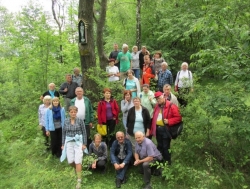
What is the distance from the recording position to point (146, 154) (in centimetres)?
563

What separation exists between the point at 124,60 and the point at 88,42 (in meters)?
2.08

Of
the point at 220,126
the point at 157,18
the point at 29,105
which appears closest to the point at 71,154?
the point at 220,126

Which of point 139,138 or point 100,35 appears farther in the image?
point 100,35

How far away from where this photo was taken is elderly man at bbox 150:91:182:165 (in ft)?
18.3

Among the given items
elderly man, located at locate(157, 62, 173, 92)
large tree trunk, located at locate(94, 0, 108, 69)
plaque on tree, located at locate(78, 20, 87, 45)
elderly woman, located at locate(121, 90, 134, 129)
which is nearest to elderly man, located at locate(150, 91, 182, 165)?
elderly woman, located at locate(121, 90, 134, 129)

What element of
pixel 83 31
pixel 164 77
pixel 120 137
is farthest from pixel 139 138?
pixel 83 31

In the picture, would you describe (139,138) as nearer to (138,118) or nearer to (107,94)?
(138,118)

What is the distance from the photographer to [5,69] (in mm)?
13672

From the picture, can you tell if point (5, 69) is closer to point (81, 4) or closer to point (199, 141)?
point (81, 4)

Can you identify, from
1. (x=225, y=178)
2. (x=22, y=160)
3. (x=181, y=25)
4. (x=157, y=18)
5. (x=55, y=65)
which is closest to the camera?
(x=225, y=178)

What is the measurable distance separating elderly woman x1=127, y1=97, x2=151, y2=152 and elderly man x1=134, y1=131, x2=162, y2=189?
1.26 feet

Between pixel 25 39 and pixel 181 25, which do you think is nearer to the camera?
pixel 25 39

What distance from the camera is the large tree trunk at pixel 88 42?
7.60 metres

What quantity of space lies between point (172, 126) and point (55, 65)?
7.01 m
